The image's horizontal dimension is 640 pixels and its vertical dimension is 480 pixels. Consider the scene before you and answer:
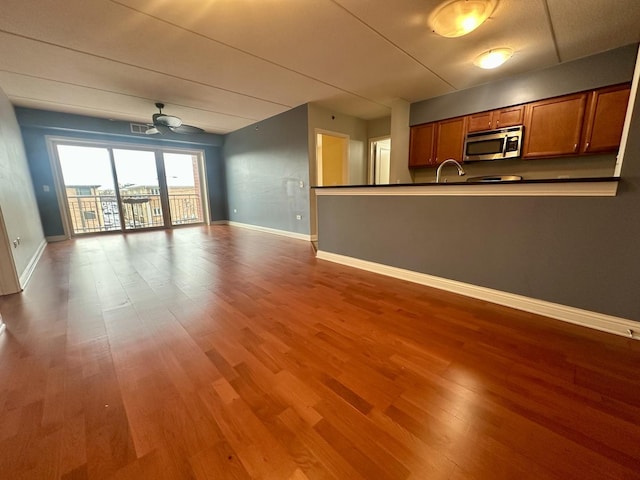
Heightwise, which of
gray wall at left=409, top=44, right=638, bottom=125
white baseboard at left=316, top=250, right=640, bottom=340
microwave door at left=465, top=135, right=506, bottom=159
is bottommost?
white baseboard at left=316, top=250, right=640, bottom=340

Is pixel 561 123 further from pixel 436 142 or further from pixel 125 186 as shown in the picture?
pixel 125 186

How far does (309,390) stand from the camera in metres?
1.29

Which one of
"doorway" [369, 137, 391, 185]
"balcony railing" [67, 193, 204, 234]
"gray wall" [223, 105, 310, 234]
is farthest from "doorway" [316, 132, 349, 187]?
"balcony railing" [67, 193, 204, 234]

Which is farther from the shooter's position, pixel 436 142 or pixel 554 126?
pixel 436 142

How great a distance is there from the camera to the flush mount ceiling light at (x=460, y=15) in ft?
6.61

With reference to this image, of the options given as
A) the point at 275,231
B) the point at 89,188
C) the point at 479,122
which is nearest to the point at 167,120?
the point at 275,231

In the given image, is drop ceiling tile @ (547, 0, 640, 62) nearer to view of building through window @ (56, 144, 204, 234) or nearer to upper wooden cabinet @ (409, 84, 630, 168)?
upper wooden cabinet @ (409, 84, 630, 168)

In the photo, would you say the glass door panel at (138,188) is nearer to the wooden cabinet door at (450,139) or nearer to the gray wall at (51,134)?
the gray wall at (51,134)

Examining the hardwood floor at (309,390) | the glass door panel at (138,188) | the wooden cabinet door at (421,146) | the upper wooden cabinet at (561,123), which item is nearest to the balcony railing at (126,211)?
the glass door panel at (138,188)

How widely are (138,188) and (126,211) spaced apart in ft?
2.15

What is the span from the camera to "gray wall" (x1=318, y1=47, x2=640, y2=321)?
1.69 metres

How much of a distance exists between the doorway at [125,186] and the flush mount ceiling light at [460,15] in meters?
6.90

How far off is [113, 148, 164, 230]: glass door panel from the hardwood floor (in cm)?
472

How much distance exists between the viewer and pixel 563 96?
10.6 feet
